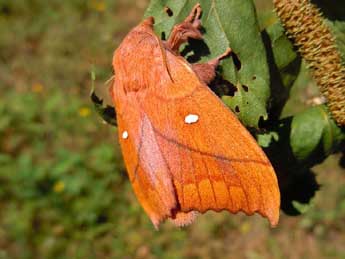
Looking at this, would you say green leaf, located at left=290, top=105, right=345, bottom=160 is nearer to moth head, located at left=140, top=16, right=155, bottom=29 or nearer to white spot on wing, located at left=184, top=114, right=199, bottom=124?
white spot on wing, located at left=184, top=114, right=199, bottom=124

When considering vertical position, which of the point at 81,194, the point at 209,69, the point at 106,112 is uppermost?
the point at 209,69

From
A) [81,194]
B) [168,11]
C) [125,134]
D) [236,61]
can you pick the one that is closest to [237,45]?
[236,61]

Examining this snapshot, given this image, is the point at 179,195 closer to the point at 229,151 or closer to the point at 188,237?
the point at 229,151

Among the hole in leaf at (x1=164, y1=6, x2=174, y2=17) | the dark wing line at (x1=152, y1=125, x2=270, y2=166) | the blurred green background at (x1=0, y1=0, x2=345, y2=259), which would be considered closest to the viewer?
the dark wing line at (x1=152, y1=125, x2=270, y2=166)

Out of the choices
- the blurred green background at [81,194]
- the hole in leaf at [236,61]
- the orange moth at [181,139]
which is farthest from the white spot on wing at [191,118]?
the blurred green background at [81,194]

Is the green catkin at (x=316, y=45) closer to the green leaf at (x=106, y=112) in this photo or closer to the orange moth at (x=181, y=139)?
the orange moth at (x=181, y=139)

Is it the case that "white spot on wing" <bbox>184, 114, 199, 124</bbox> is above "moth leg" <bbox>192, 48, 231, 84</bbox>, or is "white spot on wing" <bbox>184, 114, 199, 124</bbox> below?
below

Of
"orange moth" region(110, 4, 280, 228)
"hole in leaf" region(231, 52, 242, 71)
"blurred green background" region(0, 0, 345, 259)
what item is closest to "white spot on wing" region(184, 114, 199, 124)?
"orange moth" region(110, 4, 280, 228)

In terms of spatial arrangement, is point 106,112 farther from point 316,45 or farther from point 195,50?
point 316,45
